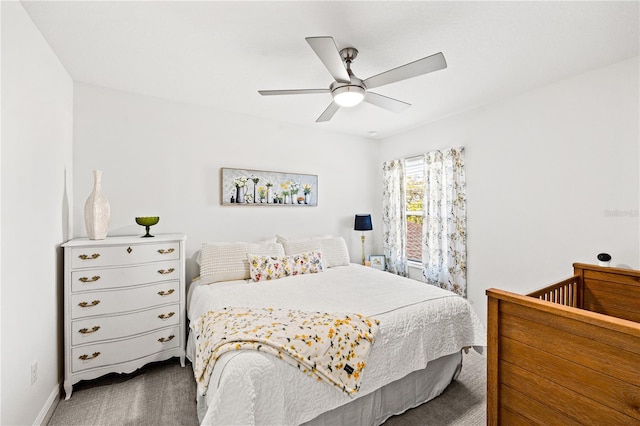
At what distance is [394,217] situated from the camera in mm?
4340

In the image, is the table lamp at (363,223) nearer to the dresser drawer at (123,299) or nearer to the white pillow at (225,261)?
the white pillow at (225,261)

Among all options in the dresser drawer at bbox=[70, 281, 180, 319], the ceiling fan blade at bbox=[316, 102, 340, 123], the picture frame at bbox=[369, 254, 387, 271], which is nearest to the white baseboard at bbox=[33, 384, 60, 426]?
the dresser drawer at bbox=[70, 281, 180, 319]

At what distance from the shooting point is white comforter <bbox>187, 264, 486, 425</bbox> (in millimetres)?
1397

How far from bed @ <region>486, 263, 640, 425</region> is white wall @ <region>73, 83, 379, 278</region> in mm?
2753

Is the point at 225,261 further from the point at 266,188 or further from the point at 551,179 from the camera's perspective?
the point at 551,179

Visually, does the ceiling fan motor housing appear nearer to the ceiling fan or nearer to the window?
the ceiling fan

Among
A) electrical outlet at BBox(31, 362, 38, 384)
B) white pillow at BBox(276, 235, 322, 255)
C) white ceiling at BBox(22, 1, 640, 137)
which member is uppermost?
white ceiling at BBox(22, 1, 640, 137)

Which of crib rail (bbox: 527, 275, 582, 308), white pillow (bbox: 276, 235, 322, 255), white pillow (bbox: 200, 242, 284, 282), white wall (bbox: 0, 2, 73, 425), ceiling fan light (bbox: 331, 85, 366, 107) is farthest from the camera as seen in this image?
white pillow (bbox: 276, 235, 322, 255)

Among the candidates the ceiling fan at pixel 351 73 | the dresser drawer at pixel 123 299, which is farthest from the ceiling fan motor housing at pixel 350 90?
the dresser drawer at pixel 123 299

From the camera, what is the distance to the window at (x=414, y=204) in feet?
13.2

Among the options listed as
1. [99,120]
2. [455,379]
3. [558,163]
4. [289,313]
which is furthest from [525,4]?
[99,120]

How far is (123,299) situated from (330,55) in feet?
8.04

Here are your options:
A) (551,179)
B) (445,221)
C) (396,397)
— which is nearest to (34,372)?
(396,397)

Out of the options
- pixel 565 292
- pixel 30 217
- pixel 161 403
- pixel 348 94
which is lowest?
pixel 161 403
